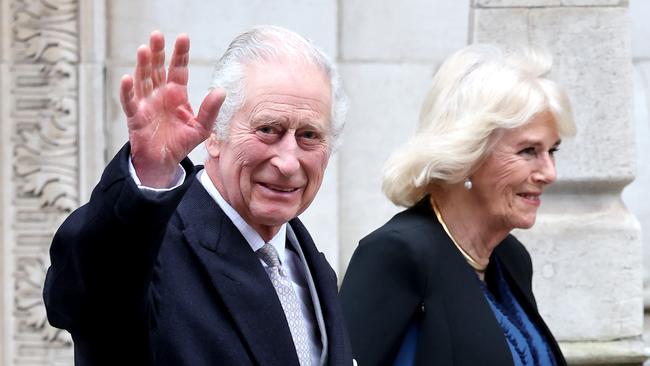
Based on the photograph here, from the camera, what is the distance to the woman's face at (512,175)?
146 inches

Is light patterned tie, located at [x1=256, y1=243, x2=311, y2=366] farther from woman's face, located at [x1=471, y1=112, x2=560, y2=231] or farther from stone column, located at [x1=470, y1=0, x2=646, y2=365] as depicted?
stone column, located at [x1=470, y1=0, x2=646, y2=365]

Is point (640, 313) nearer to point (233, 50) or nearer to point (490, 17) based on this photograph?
point (490, 17)

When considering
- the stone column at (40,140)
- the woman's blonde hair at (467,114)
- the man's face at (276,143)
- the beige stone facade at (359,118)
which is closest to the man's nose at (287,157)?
the man's face at (276,143)

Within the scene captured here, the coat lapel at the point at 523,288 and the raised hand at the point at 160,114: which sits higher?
the raised hand at the point at 160,114

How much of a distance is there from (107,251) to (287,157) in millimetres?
572

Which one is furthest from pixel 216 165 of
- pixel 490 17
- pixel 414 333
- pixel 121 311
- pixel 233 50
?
pixel 490 17

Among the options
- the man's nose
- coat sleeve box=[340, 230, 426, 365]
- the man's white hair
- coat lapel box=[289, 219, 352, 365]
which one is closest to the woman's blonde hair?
coat sleeve box=[340, 230, 426, 365]

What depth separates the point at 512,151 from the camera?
371 cm

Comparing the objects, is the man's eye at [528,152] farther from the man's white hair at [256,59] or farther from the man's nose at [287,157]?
the man's nose at [287,157]

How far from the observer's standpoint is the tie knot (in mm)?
2551

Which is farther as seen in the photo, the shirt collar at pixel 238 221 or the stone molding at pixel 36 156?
the stone molding at pixel 36 156

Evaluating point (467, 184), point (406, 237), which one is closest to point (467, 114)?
point (467, 184)

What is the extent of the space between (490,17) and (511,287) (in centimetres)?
142

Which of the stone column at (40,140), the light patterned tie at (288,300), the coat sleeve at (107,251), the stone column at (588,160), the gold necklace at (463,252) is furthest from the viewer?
the stone column at (40,140)
